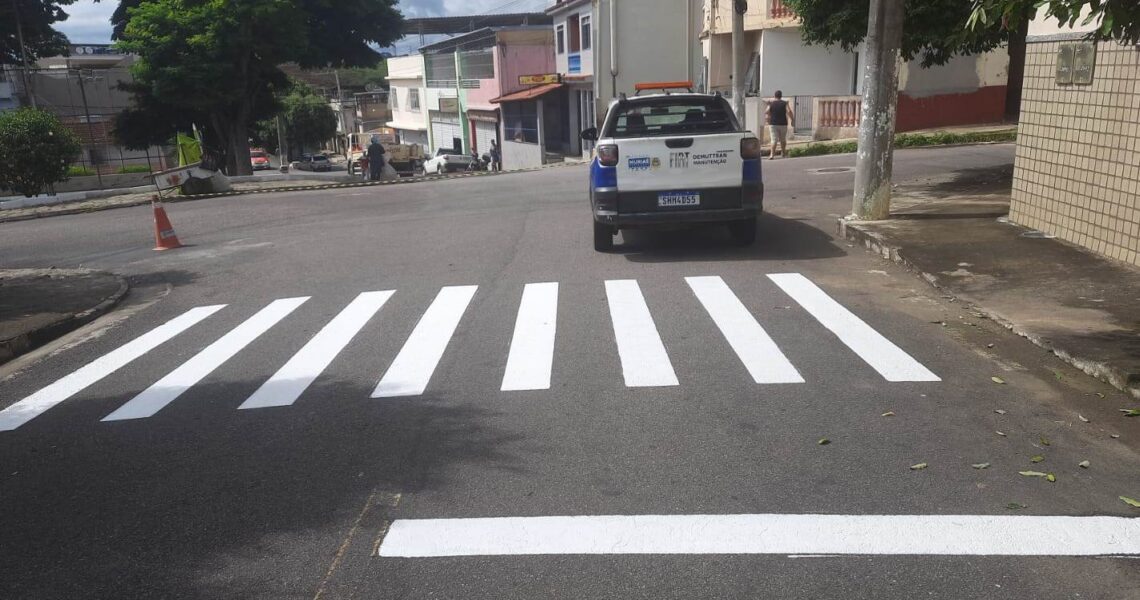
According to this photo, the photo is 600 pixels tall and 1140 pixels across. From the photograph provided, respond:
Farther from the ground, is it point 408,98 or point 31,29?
point 31,29

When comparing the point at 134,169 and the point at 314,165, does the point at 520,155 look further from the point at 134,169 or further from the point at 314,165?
the point at 134,169

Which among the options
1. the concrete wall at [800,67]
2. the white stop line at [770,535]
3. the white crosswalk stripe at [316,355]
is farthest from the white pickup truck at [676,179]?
the concrete wall at [800,67]

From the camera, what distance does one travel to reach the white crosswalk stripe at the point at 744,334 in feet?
21.5

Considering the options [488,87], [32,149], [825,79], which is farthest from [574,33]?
[32,149]

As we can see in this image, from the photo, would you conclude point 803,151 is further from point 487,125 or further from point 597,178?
point 487,125

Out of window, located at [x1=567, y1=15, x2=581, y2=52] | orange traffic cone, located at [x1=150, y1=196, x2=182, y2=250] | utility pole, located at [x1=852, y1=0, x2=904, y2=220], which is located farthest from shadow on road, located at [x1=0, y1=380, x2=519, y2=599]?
window, located at [x1=567, y1=15, x2=581, y2=52]

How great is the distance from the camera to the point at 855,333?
7539 mm

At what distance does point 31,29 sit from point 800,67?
114 feet

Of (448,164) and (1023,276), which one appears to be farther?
(448,164)

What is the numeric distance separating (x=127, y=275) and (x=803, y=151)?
17857 millimetres

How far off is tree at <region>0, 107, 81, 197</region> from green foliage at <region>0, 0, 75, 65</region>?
17.3m

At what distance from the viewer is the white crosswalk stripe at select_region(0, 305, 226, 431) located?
6770 mm

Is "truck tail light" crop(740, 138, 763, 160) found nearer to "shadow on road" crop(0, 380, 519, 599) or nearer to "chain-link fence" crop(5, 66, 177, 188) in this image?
"shadow on road" crop(0, 380, 519, 599)

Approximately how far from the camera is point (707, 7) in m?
36.3
